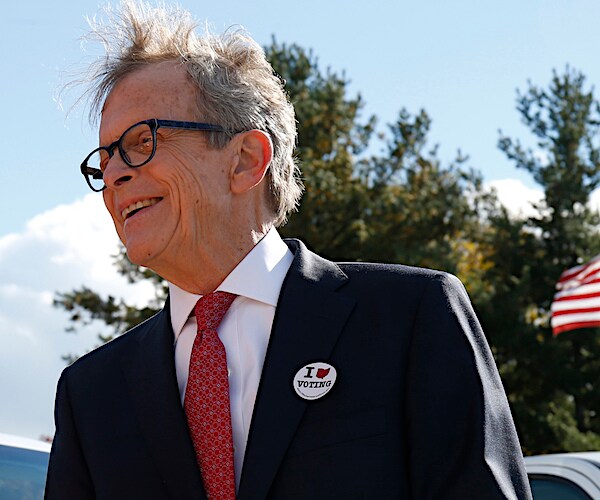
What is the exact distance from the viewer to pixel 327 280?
2.75 metres

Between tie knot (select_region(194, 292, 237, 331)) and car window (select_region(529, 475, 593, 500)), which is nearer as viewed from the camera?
tie knot (select_region(194, 292, 237, 331))

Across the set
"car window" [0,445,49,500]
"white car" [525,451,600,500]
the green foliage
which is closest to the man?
"car window" [0,445,49,500]

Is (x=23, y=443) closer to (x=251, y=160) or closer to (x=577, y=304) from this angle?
(x=251, y=160)

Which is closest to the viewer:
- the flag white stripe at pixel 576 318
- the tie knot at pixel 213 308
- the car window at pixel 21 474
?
the tie knot at pixel 213 308

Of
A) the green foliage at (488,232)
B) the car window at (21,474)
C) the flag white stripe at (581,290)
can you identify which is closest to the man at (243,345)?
the car window at (21,474)

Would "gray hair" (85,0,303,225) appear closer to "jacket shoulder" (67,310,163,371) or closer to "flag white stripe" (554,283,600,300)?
"jacket shoulder" (67,310,163,371)

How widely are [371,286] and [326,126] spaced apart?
24393 mm

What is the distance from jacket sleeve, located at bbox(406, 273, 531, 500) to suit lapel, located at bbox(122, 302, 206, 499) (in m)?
0.54

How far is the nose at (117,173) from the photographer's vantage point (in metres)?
2.77

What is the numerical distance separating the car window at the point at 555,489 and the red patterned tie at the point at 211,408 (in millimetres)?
2201

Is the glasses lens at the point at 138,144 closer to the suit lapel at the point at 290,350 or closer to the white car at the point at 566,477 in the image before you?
the suit lapel at the point at 290,350

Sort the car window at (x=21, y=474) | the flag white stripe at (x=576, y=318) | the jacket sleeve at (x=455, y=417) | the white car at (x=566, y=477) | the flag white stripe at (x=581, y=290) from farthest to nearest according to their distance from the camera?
the flag white stripe at (x=576, y=318), the flag white stripe at (x=581, y=290), the white car at (x=566, y=477), the car window at (x=21, y=474), the jacket sleeve at (x=455, y=417)

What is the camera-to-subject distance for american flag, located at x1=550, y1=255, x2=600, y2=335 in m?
13.2

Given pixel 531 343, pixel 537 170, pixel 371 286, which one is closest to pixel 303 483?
pixel 371 286
